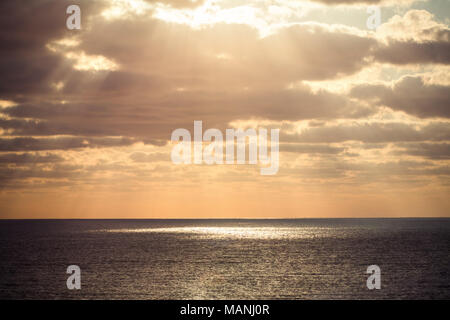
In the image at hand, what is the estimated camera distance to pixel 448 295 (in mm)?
71500

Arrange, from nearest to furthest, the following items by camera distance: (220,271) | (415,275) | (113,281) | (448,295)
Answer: (448,295) → (113,281) → (415,275) → (220,271)

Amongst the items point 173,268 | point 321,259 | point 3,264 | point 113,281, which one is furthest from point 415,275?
point 3,264

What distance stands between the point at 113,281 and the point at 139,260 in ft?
118
